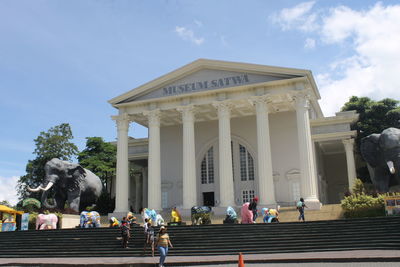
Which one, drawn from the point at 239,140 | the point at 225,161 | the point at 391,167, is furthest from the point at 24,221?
the point at 391,167

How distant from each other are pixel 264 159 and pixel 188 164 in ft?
20.5

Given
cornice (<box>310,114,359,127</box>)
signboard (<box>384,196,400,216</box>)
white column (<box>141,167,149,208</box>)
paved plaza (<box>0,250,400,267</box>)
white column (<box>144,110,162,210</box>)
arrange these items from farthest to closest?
white column (<box>141,167,149,208</box>) → cornice (<box>310,114,359,127</box>) → white column (<box>144,110,162,210</box>) → signboard (<box>384,196,400,216</box>) → paved plaza (<box>0,250,400,267</box>)

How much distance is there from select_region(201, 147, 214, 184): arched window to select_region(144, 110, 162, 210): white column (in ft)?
19.8

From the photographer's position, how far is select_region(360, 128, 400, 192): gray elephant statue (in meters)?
25.8

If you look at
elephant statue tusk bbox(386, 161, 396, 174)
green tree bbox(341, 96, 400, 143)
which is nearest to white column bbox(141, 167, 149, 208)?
green tree bbox(341, 96, 400, 143)

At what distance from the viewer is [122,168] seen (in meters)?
36.0

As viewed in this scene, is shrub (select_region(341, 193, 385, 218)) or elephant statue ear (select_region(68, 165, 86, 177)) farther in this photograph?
elephant statue ear (select_region(68, 165, 86, 177))

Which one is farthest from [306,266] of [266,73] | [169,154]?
[169,154]

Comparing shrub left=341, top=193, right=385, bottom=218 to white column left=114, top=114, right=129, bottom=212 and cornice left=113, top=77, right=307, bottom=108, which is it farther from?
white column left=114, top=114, right=129, bottom=212

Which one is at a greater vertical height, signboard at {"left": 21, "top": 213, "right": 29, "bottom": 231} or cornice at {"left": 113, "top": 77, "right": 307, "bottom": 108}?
cornice at {"left": 113, "top": 77, "right": 307, "bottom": 108}

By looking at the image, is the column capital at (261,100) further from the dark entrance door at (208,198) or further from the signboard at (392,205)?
the signboard at (392,205)

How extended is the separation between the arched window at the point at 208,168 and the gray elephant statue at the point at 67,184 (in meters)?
11.9

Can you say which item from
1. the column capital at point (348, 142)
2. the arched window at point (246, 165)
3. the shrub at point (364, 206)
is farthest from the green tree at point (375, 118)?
the shrub at point (364, 206)

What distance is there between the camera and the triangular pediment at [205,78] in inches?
1280
